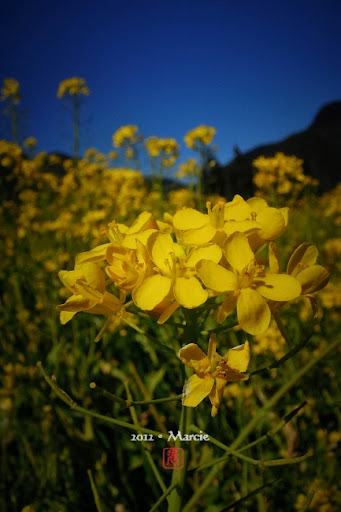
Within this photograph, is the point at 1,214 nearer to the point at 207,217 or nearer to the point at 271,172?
the point at 271,172

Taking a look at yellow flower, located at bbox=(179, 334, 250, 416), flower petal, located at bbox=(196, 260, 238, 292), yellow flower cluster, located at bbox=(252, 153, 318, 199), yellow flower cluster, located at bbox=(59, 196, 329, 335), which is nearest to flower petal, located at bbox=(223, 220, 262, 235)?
yellow flower cluster, located at bbox=(59, 196, 329, 335)

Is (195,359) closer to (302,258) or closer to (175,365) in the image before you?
(302,258)

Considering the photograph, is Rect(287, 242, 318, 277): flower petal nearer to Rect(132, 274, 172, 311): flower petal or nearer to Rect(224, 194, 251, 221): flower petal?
Rect(224, 194, 251, 221): flower petal

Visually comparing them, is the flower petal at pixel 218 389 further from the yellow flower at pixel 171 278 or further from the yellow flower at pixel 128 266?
the yellow flower at pixel 128 266

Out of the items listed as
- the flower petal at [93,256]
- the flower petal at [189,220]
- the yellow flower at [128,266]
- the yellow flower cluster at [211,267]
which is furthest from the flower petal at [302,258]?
the flower petal at [93,256]

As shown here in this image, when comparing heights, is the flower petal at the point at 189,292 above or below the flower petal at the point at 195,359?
above

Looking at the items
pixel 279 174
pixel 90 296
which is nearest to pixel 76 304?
pixel 90 296

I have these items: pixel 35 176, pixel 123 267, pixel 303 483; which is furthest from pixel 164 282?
pixel 35 176
